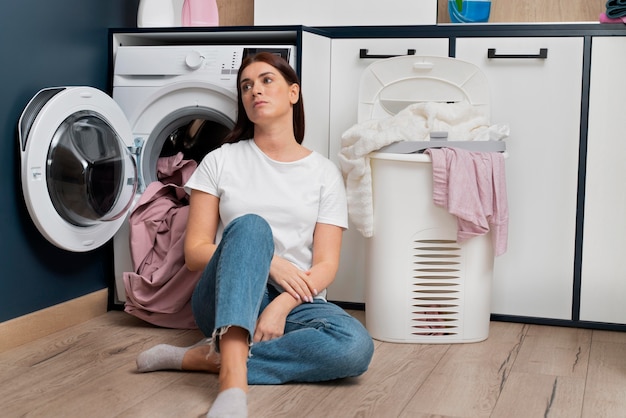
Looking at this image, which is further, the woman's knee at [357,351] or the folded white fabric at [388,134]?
the folded white fabric at [388,134]

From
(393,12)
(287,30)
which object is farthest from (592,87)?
(287,30)

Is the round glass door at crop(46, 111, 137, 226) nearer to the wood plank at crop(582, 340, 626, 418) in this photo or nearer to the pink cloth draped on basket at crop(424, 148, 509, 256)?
the pink cloth draped on basket at crop(424, 148, 509, 256)

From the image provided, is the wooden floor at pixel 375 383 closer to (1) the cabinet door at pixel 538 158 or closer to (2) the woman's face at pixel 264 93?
(1) the cabinet door at pixel 538 158

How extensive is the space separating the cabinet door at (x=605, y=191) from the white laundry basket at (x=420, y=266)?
0.36 meters

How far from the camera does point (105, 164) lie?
2482 millimetres

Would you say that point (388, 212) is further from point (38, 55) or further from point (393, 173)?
point (38, 55)

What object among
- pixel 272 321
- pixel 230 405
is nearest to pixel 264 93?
pixel 272 321

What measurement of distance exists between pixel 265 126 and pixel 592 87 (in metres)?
1.01

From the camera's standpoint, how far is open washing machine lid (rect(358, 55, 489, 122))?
257 cm

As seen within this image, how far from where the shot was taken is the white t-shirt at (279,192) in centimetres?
214

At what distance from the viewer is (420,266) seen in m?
2.39

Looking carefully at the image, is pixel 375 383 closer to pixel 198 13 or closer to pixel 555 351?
pixel 555 351

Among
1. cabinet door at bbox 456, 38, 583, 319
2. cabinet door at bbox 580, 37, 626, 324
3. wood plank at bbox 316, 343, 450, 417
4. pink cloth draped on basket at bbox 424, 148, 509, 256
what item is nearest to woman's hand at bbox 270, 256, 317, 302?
wood plank at bbox 316, 343, 450, 417

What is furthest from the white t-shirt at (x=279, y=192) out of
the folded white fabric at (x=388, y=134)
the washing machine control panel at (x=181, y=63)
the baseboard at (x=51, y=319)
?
the baseboard at (x=51, y=319)
